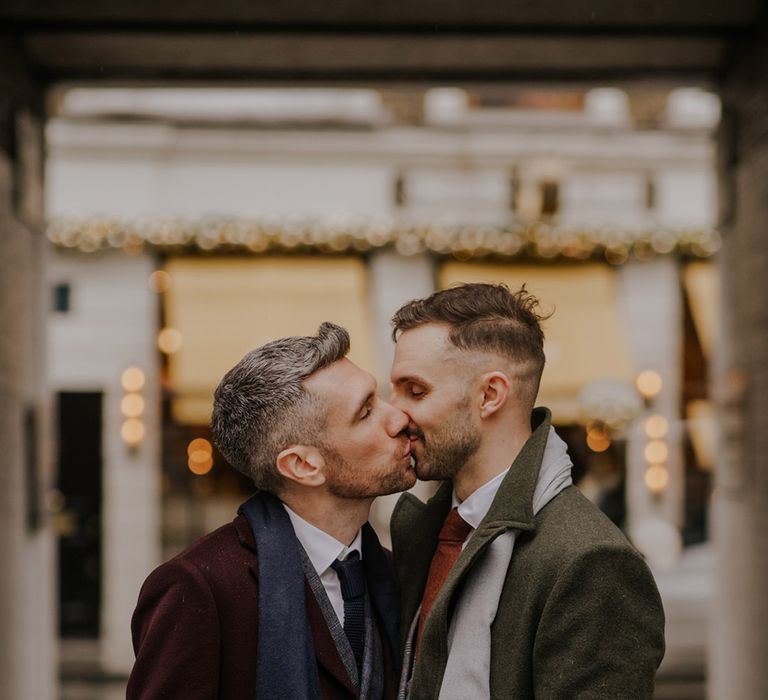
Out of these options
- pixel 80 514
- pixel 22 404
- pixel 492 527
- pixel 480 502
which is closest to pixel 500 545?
pixel 492 527

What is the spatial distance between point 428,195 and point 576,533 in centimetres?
908

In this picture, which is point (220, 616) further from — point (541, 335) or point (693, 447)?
point (693, 447)

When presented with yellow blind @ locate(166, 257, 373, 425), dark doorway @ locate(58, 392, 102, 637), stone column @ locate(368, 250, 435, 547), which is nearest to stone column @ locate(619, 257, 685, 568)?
stone column @ locate(368, 250, 435, 547)

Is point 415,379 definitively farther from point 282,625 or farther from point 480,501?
point 282,625

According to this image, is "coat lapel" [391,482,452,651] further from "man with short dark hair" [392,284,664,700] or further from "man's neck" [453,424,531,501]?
"man's neck" [453,424,531,501]

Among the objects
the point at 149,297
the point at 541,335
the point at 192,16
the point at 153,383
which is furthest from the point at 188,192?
the point at 541,335

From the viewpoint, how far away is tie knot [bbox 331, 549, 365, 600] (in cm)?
245

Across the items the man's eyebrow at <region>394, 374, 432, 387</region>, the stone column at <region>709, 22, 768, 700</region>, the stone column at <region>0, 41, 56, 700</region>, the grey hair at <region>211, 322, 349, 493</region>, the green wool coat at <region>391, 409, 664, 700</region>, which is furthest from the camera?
the stone column at <region>0, 41, 56, 700</region>

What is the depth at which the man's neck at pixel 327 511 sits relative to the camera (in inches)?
97.2

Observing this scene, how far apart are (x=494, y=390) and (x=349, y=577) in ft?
1.79

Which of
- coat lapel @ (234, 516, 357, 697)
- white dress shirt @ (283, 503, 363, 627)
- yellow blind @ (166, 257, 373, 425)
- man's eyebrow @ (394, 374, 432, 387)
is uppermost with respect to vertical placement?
yellow blind @ (166, 257, 373, 425)

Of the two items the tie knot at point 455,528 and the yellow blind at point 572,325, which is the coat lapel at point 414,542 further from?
the yellow blind at point 572,325

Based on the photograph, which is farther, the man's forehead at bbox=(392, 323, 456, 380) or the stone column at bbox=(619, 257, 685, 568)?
the stone column at bbox=(619, 257, 685, 568)

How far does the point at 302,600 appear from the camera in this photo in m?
2.27
